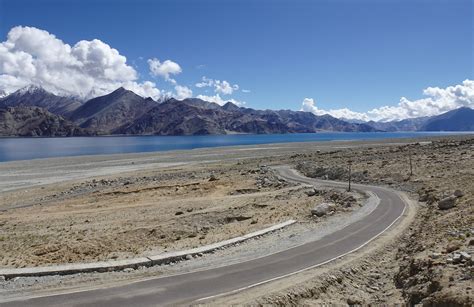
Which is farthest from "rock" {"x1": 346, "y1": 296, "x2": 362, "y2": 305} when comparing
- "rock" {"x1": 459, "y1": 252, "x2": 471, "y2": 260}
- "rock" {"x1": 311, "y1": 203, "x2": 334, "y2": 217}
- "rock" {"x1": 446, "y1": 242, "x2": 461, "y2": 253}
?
"rock" {"x1": 311, "y1": 203, "x2": 334, "y2": 217}

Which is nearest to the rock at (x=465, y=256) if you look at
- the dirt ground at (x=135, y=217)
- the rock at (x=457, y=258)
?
the rock at (x=457, y=258)

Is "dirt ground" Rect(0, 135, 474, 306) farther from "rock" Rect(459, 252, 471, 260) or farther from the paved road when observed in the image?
the paved road

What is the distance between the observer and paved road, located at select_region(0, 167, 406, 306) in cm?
1466

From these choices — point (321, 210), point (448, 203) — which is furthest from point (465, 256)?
point (321, 210)

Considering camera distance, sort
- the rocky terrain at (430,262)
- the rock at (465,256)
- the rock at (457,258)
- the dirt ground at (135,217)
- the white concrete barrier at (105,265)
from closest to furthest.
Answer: the rocky terrain at (430,262)
the rock at (465,256)
the rock at (457,258)
the white concrete barrier at (105,265)
the dirt ground at (135,217)

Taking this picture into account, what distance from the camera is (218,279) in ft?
55.5

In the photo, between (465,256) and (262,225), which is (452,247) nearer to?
(465,256)

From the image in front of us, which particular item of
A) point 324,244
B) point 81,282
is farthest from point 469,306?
point 81,282

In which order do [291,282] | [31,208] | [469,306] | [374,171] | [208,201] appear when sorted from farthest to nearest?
1. [374,171]
2. [31,208]
3. [208,201]
4. [291,282]
5. [469,306]

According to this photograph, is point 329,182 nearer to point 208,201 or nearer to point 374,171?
point 374,171

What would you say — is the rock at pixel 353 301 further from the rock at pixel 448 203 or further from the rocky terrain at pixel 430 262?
the rock at pixel 448 203

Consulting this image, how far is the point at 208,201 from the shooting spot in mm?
37938

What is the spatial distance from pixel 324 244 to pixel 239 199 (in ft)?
55.8

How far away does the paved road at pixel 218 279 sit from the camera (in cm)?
1466
